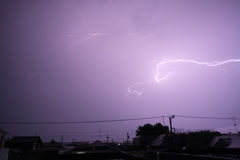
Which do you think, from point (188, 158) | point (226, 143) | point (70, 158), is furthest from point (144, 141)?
point (188, 158)

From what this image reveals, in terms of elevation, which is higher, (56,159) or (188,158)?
(188,158)

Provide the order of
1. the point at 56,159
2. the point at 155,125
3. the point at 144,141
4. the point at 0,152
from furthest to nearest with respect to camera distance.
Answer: the point at 155,125 < the point at 144,141 < the point at 56,159 < the point at 0,152

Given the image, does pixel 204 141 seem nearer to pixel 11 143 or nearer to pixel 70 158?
pixel 70 158

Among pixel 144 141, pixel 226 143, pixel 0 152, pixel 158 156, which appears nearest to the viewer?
pixel 0 152

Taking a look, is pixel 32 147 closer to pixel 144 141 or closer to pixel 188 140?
pixel 144 141

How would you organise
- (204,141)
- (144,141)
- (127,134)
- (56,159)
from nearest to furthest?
1. (56,159)
2. (204,141)
3. (144,141)
4. (127,134)

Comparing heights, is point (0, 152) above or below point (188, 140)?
above

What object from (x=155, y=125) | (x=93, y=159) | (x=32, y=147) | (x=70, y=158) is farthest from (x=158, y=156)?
(x=155, y=125)

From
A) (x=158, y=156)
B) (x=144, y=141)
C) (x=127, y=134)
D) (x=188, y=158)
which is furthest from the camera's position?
(x=127, y=134)

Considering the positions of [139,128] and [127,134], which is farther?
[127,134]
